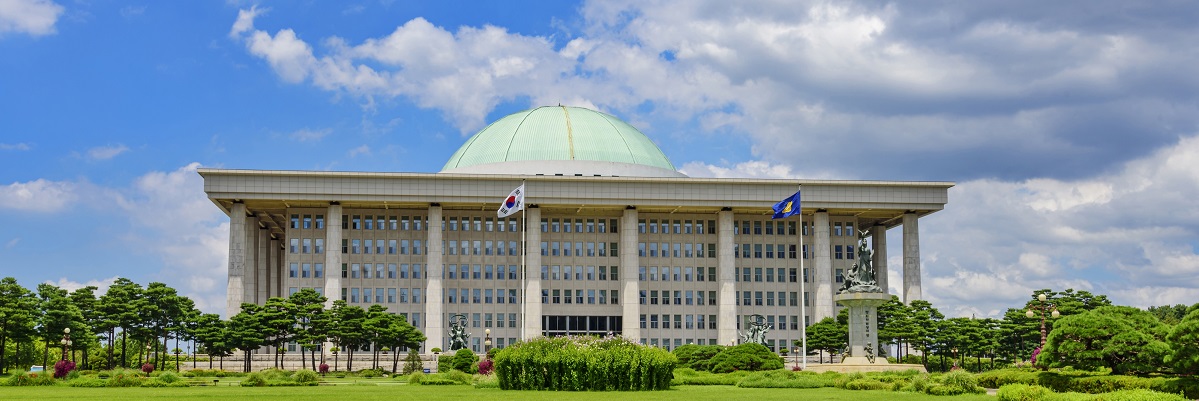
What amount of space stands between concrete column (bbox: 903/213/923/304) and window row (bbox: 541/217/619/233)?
2636 cm

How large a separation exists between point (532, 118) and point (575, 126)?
4.88m

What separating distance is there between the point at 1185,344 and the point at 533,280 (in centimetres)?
7090

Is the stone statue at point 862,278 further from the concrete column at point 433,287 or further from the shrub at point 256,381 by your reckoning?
the concrete column at point 433,287

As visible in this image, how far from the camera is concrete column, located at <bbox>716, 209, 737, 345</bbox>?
343 feet

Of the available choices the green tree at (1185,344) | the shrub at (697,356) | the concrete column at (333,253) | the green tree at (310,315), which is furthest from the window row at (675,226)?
the green tree at (1185,344)

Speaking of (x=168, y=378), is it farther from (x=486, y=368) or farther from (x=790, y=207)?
(x=790, y=207)

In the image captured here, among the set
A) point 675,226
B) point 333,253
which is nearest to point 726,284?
point 675,226

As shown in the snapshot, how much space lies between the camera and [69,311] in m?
79.5

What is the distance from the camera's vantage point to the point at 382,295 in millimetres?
104625

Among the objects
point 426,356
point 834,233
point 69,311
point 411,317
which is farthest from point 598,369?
point 834,233

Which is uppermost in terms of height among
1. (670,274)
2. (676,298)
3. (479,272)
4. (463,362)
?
(479,272)

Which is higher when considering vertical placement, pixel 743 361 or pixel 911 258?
pixel 911 258

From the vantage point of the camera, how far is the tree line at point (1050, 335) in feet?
129

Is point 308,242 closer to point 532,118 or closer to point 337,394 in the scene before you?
point 532,118
